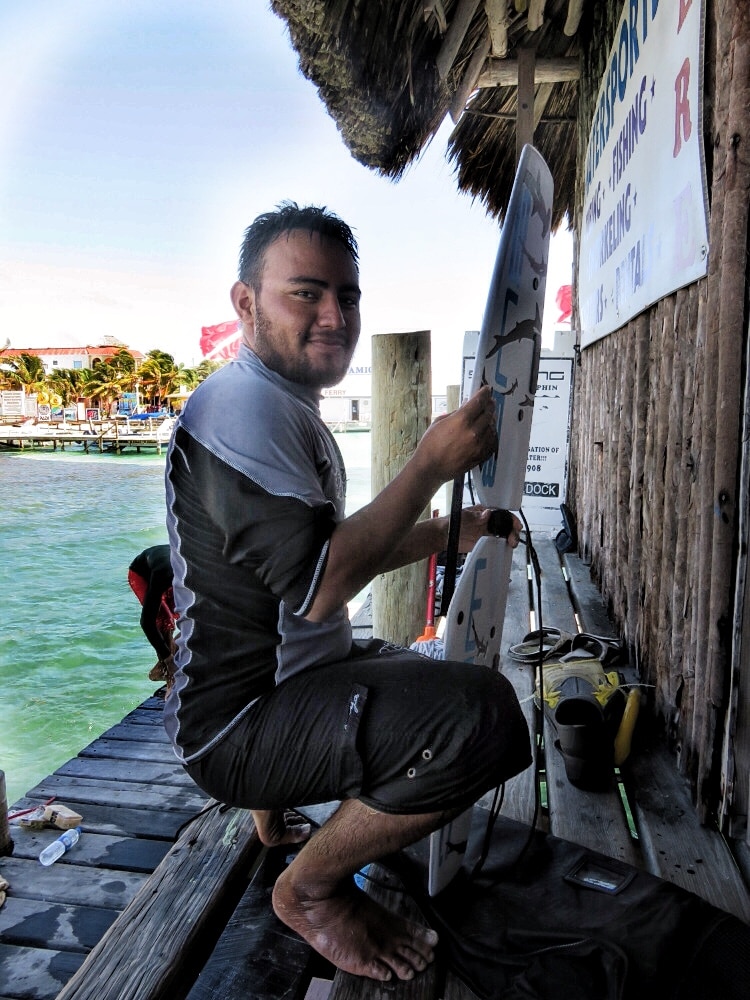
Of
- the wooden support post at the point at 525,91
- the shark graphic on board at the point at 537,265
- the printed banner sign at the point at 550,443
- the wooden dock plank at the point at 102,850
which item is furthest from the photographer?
the printed banner sign at the point at 550,443

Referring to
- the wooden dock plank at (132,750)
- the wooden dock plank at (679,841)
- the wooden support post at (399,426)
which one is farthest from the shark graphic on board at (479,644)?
the wooden dock plank at (132,750)

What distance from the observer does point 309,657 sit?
1592 millimetres

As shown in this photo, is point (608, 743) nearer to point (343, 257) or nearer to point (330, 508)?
point (330, 508)

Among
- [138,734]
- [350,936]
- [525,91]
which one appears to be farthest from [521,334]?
[525,91]

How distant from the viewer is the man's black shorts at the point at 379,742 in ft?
4.66

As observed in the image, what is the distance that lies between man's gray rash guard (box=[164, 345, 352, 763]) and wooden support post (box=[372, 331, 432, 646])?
1.80m

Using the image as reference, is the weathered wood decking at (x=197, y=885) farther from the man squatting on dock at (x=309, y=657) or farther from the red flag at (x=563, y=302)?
the red flag at (x=563, y=302)

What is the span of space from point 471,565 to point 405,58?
4.19 metres

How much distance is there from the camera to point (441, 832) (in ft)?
5.42

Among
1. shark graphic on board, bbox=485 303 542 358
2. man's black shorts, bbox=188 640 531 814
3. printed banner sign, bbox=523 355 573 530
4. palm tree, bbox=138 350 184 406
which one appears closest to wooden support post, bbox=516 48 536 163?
printed banner sign, bbox=523 355 573 530

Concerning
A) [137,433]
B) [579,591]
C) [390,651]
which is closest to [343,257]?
[390,651]

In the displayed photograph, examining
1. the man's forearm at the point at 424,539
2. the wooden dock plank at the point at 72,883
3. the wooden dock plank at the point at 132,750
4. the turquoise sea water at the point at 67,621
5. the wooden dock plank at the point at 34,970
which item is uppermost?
the man's forearm at the point at 424,539

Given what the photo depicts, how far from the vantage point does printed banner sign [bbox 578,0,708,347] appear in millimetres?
2160

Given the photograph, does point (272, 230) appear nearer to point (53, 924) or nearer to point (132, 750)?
point (53, 924)
